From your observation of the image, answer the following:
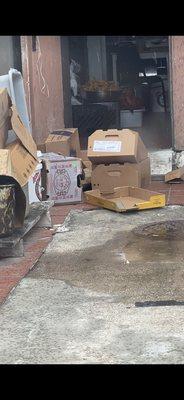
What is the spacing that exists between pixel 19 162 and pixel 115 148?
1954mm

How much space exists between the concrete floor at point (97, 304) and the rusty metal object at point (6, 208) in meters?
0.38

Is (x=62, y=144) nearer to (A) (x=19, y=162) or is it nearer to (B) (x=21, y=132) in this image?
(B) (x=21, y=132)

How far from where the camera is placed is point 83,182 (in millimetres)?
8188

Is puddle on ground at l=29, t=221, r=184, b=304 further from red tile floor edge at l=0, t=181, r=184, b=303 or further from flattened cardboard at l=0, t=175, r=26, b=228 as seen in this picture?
flattened cardboard at l=0, t=175, r=26, b=228

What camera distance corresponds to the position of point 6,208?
534 cm

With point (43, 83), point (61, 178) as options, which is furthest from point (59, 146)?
point (43, 83)

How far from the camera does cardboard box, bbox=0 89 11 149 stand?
18.9ft

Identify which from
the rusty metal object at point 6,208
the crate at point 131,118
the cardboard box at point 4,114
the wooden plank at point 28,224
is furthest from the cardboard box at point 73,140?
the crate at point 131,118

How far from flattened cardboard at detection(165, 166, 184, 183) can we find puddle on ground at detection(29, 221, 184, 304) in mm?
2445

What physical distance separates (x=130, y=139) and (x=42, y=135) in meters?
2.32

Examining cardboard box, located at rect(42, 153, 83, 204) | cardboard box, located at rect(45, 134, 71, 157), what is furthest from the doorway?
cardboard box, located at rect(42, 153, 83, 204)

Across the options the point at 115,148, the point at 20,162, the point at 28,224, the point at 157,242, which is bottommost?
the point at 157,242
